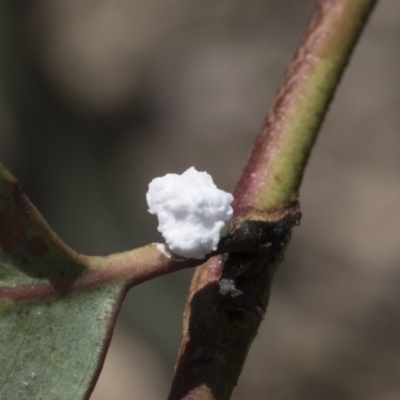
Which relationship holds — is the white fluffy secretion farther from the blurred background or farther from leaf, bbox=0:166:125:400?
the blurred background

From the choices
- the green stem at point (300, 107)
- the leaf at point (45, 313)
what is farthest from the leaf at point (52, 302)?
the green stem at point (300, 107)

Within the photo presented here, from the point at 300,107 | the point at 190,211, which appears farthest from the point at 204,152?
the point at 190,211

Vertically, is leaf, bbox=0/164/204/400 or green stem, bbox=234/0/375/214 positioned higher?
green stem, bbox=234/0/375/214

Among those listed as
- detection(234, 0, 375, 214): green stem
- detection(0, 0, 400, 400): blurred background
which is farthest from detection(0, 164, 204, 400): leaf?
detection(0, 0, 400, 400): blurred background

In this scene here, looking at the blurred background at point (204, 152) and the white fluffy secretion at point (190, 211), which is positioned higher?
the white fluffy secretion at point (190, 211)

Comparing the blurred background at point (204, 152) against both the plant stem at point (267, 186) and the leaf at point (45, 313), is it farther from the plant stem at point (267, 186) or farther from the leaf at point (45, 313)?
the leaf at point (45, 313)

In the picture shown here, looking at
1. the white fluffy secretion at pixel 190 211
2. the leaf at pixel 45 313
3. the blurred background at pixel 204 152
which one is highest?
the white fluffy secretion at pixel 190 211
